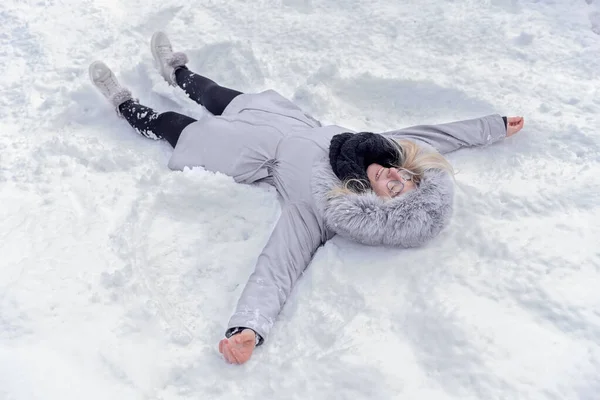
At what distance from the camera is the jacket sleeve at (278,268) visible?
183cm

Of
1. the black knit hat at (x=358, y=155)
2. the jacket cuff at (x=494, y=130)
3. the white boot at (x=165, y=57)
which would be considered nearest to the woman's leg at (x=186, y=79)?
the white boot at (x=165, y=57)

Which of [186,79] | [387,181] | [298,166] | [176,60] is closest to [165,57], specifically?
[176,60]

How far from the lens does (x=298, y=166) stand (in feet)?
7.70

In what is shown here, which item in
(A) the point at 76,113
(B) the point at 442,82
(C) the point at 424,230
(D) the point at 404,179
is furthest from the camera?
(B) the point at 442,82

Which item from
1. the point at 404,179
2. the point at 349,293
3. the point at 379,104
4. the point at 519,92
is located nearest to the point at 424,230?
the point at 404,179

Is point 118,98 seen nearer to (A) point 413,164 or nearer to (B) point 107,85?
(B) point 107,85

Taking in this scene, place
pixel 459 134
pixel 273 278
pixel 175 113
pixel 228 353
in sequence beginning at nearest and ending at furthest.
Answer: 1. pixel 228 353
2. pixel 273 278
3. pixel 459 134
4. pixel 175 113

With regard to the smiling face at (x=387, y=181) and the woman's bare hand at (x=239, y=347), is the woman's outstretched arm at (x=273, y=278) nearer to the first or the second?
the woman's bare hand at (x=239, y=347)

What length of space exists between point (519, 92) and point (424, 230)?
134 cm

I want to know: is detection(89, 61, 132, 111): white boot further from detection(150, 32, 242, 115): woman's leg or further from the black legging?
detection(150, 32, 242, 115): woman's leg

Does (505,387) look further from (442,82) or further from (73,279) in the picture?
(442,82)

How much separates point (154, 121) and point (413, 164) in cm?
135

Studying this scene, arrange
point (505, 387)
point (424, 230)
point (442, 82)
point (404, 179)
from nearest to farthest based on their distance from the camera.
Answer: point (505, 387)
point (424, 230)
point (404, 179)
point (442, 82)

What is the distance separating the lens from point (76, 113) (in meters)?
2.72
